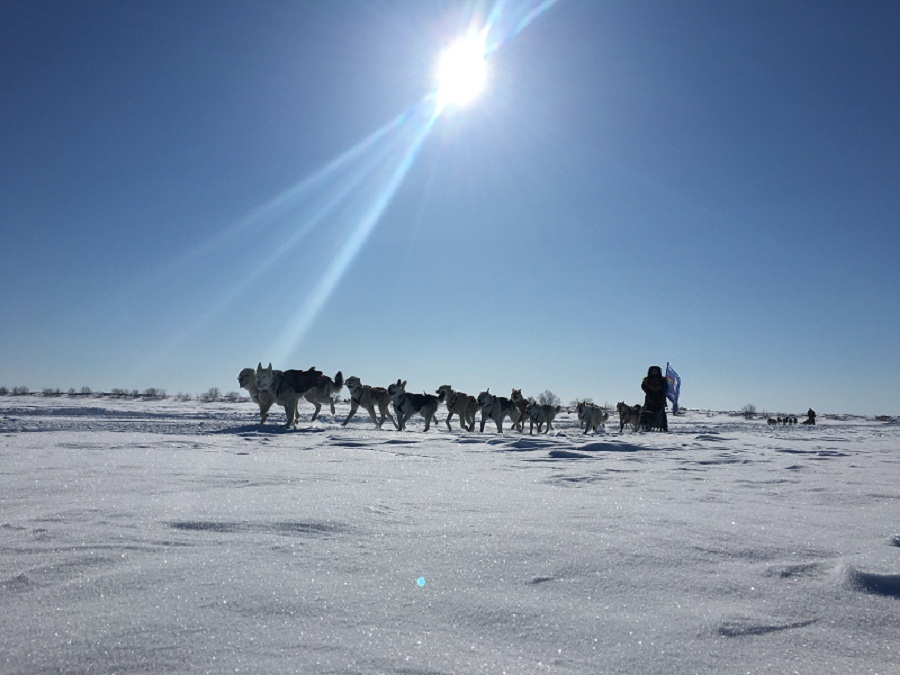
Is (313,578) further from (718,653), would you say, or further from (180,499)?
(180,499)

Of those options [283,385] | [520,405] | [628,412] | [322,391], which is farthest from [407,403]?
[628,412]

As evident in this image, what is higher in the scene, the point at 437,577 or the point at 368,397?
the point at 368,397

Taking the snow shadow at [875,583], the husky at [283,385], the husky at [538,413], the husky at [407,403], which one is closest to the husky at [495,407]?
the husky at [538,413]

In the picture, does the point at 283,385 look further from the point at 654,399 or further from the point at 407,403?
the point at 654,399

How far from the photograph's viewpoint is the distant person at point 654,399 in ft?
59.6

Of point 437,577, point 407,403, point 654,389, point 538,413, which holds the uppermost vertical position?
point 654,389

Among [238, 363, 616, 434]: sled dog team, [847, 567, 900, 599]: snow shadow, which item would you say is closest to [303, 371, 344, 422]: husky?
[238, 363, 616, 434]: sled dog team

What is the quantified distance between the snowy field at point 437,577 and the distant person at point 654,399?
15281 mm

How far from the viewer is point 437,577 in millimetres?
1653

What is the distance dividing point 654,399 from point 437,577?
1826 cm

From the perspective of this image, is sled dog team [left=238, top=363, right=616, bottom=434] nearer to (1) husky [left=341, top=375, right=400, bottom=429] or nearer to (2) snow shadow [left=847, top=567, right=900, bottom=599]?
(1) husky [left=341, top=375, right=400, bottom=429]

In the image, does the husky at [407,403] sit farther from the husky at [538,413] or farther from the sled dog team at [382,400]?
the husky at [538,413]

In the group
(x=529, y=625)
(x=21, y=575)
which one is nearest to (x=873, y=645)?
(x=529, y=625)

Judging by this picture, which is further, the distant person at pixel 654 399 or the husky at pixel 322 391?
the distant person at pixel 654 399
